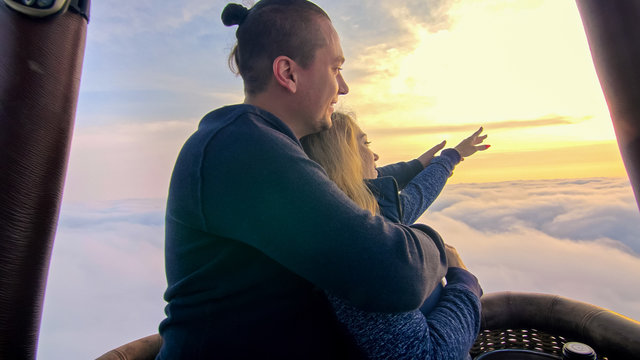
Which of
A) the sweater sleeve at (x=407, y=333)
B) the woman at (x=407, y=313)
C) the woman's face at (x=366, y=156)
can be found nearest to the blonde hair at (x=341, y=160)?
the woman at (x=407, y=313)

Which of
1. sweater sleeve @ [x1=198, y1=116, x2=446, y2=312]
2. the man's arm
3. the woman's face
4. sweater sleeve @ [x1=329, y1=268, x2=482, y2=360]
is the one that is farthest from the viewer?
the man's arm

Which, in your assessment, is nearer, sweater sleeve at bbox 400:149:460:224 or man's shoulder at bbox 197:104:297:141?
man's shoulder at bbox 197:104:297:141

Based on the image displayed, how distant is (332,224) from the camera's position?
0.45 metres

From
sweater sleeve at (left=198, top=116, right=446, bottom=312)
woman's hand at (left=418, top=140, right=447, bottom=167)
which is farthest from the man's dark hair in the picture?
woman's hand at (left=418, top=140, right=447, bottom=167)

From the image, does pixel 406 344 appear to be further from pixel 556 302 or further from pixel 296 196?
pixel 556 302

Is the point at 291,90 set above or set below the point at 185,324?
above

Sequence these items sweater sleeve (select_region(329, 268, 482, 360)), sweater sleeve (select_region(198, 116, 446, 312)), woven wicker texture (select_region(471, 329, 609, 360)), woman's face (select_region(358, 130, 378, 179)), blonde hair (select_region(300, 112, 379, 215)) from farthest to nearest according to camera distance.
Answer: woman's face (select_region(358, 130, 378, 179)), woven wicker texture (select_region(471, 329, 609, 360)), blonde hair (select_region(300, 112, 379, 215)), sweater sleeve (select_region(329, 268, 482, 360)), sweater sleeve (select_region(198, 116, 446, 312))

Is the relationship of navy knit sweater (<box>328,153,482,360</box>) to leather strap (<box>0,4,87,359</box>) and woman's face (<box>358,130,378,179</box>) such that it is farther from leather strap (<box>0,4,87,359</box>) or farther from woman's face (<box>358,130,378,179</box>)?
leather strap (<box>0,4,87,359</box>)

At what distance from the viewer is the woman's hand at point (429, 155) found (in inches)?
63.9

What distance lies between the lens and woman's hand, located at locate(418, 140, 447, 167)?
1.62 m

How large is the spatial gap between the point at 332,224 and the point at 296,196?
0.06m

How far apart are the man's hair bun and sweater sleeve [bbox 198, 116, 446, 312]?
0.46 meters

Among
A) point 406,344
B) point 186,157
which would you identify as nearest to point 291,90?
point 186,157

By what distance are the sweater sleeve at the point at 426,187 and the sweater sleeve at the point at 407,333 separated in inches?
16.7
